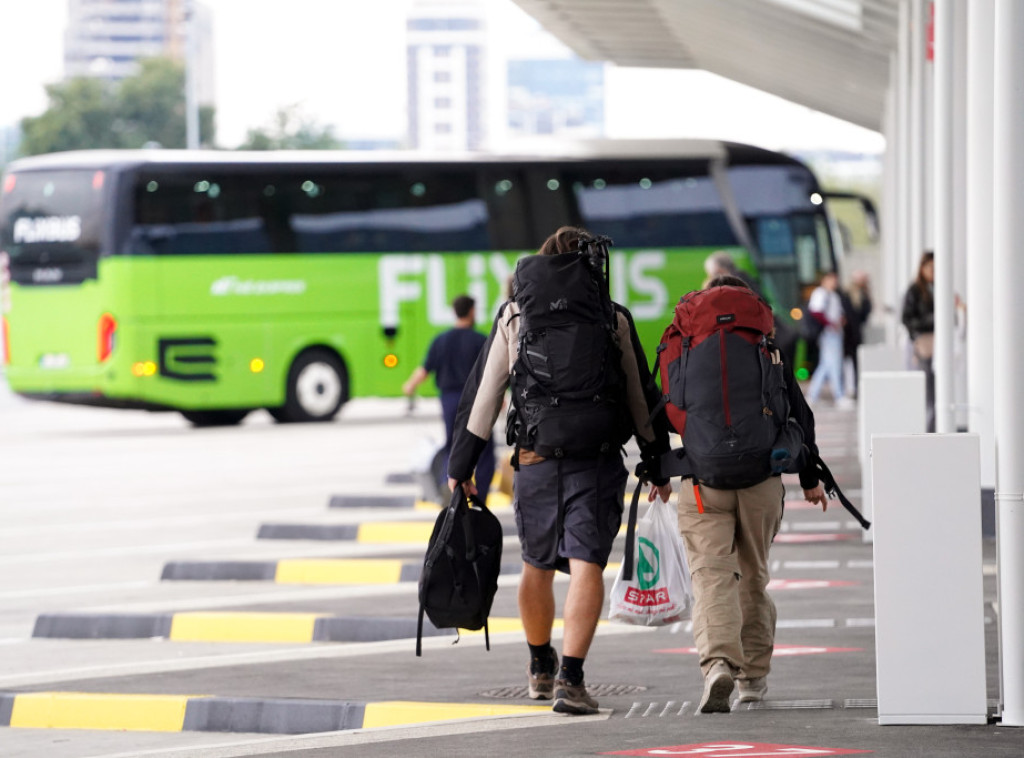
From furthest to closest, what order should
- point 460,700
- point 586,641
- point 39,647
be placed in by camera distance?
point 39,647 < point 460,700 < point 586,641

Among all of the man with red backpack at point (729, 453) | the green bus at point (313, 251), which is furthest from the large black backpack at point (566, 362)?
the green bus at point (313, 251)

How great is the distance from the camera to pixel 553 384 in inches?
293

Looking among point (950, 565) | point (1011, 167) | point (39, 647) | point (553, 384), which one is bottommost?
point (39, 647)

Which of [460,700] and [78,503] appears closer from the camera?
[460,700]

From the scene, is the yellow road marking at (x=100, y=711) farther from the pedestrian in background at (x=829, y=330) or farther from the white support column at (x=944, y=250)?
the pedestrian in background at (x=829, y=330)

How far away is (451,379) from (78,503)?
21.8 ft

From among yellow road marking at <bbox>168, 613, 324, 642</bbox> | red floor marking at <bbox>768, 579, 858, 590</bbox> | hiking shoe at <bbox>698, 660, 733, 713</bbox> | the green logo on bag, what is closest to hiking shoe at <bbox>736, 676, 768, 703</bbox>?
hiking shoe at <bbox>698, 660, 733, 713</bbox>

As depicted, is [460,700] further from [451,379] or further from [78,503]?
[78,503]

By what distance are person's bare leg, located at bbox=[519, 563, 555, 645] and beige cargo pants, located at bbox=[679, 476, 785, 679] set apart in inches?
21.8

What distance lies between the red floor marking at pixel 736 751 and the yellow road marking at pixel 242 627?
13.4ft

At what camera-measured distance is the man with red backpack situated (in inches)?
287

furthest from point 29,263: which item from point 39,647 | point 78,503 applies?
point 39,647

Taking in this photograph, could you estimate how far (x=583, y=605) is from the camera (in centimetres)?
739

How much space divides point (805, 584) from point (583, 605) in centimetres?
442
